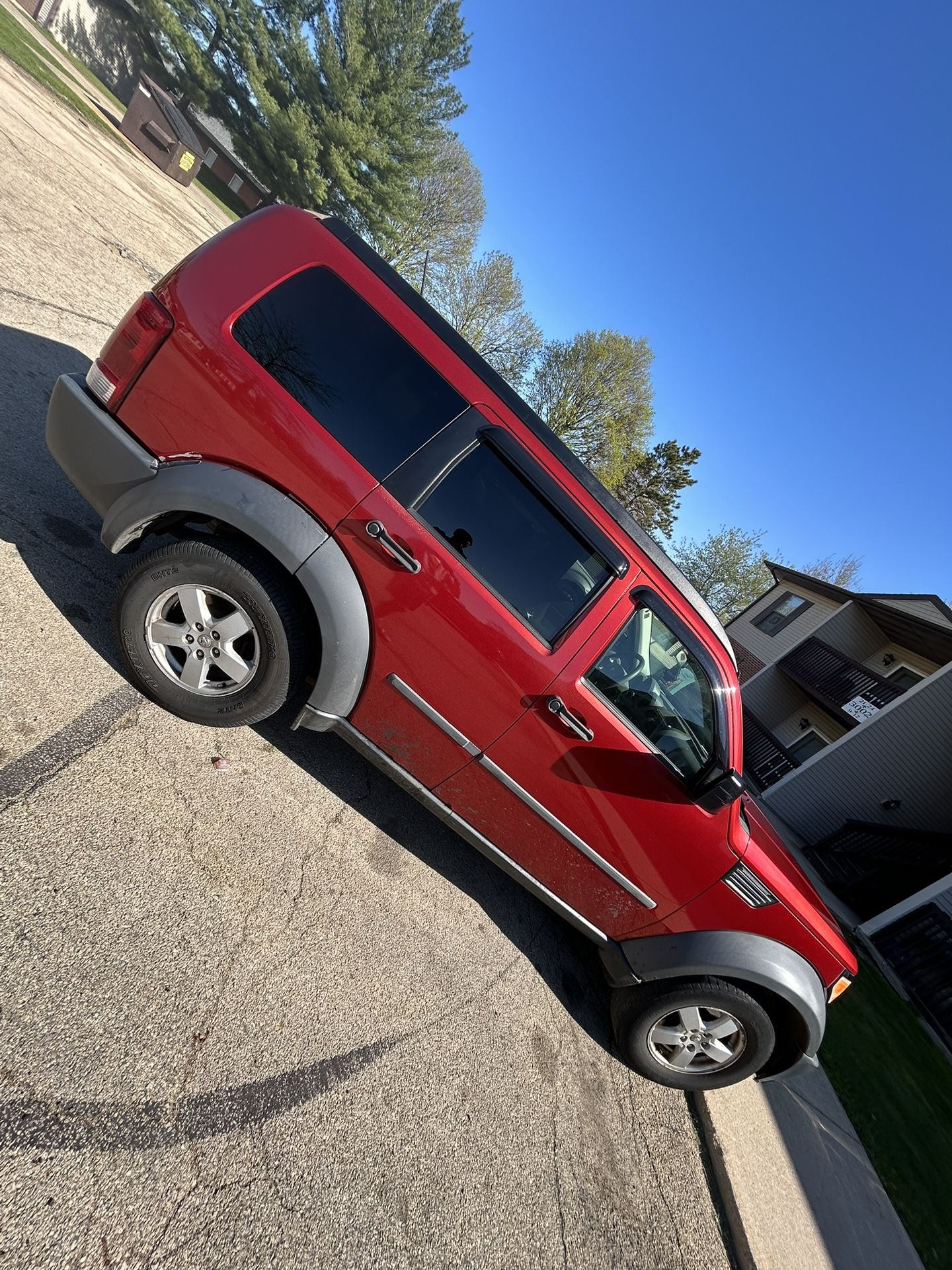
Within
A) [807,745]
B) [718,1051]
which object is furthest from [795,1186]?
[807,745]

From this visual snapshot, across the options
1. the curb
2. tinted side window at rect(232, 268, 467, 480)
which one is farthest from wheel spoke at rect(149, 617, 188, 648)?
the curb

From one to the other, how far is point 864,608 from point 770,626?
4.80 meters

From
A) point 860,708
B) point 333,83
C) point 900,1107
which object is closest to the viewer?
point 900,1107

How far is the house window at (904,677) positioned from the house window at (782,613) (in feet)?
17.0

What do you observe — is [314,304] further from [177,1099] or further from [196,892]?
[177,1099]

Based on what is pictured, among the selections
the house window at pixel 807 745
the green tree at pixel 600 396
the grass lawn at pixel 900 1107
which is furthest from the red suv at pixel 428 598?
the green tree at pixel 600 396

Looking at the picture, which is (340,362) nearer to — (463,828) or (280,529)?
(280,529)

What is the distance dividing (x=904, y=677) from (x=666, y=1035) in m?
15.7

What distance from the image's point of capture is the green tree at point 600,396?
111 ft

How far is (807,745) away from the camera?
55.7 ft

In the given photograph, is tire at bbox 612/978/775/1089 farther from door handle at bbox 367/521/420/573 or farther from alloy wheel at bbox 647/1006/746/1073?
door handle at bbox 367/521/420/573

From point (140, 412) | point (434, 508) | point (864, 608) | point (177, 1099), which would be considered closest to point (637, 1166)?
point (177, 1099)

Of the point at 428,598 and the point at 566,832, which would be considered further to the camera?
the point at 566,832

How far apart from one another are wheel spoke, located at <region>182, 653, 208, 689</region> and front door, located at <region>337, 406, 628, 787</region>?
0.76 m
